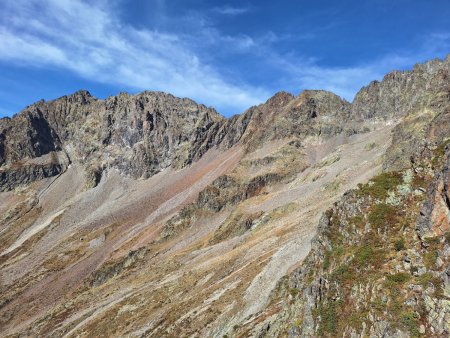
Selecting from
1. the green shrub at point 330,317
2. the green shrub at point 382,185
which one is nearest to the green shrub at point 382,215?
the green shrub at point 382,185

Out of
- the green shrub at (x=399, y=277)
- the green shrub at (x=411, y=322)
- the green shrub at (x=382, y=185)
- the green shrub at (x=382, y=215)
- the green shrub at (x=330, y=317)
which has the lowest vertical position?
the green shrub at (x=330, y=317)

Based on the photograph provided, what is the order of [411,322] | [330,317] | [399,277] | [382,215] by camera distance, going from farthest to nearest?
[382,215] < [330,317] < [399,277] < [411,322]

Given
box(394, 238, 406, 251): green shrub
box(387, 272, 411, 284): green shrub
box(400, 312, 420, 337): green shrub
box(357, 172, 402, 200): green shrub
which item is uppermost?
box(357, 172, 402, 200): green shrub

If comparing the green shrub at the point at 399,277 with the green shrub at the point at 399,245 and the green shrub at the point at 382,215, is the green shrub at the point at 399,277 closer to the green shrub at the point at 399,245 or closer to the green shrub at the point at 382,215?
the green shrub at the point at 399,245

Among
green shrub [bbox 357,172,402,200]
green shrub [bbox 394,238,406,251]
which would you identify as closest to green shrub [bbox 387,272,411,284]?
green shrub [bbox 394,238,406,251]

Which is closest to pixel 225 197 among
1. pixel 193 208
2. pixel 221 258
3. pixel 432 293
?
pixel 193 208

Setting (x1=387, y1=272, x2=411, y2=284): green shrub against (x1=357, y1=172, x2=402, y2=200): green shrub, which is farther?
(x1=357, y1=172, x2=402, y2=200): green shrub

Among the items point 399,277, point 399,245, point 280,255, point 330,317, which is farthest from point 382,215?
point 280,255

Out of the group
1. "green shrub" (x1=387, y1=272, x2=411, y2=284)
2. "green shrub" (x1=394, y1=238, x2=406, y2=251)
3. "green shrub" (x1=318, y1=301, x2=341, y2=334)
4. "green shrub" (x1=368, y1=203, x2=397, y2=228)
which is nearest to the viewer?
"green shrub" (x1=387, y1=272, x2=411, y2=284)

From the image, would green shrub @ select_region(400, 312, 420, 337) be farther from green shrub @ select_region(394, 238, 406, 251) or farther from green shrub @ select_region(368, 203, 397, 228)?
green shrub @ select_region(368, 203, 397, 228)

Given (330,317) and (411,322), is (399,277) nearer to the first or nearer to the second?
(411,322)

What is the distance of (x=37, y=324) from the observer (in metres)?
105

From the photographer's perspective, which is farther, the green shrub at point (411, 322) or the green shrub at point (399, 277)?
the green shrub at point (399, 277)

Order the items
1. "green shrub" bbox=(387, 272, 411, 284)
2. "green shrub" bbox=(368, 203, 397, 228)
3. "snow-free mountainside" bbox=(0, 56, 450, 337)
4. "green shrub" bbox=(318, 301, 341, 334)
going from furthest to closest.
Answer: "green shrub" bbox=(368, 203, 397, 228) < "green shrub" bbox=(318, 301, 341, 334) < "snow-free mountainside" bbox=(0, 56, 450, 337) < "green shrub" bbox=(387, 272, 411, 284)
